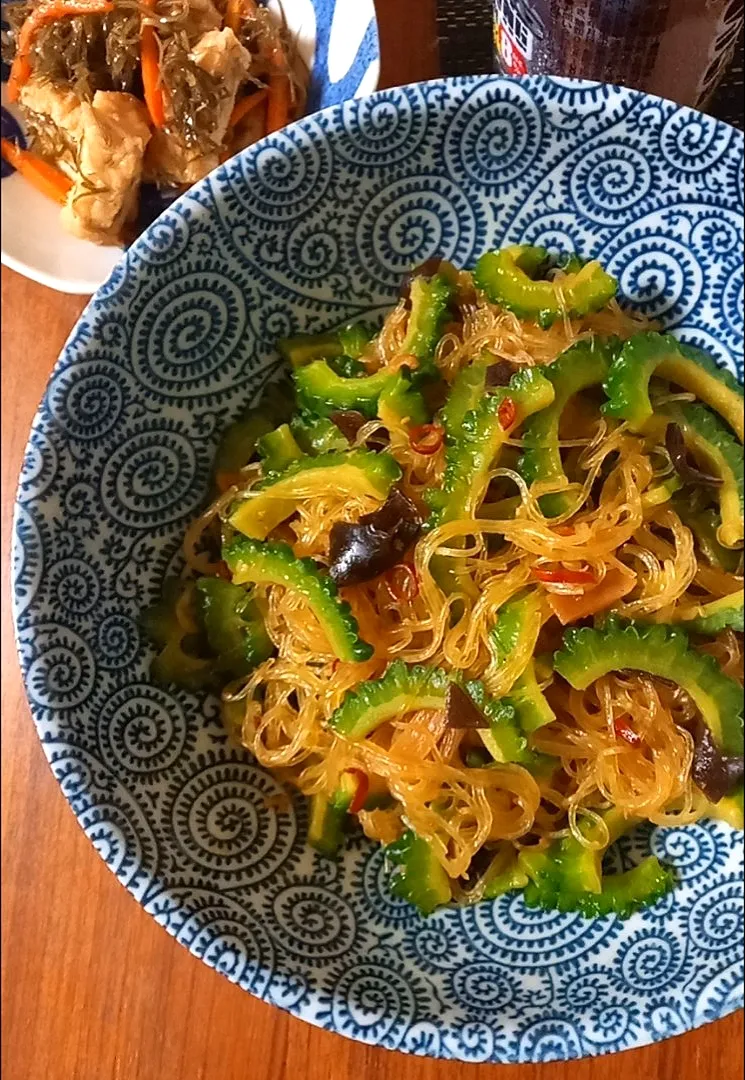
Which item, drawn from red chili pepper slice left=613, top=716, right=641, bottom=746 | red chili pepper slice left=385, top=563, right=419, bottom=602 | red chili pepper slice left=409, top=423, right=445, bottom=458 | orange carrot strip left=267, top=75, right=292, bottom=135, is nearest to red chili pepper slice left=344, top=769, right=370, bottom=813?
red chili pepper slice left=385, top=563, right=419, bottom=602

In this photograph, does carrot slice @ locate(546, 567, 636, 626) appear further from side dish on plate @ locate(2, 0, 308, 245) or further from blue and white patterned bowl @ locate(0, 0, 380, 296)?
side dish on plate @ locate(2, 0, 308, 245)

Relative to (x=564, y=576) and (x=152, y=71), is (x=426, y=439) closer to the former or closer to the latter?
(x=564, y=576)

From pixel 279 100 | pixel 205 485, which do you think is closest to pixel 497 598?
pixel 205 485

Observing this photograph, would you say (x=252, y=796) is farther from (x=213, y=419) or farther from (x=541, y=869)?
(x=213, y=419)

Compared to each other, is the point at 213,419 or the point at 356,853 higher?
the point at 213,419

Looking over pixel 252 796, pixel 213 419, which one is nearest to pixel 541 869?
pixel 252 796
